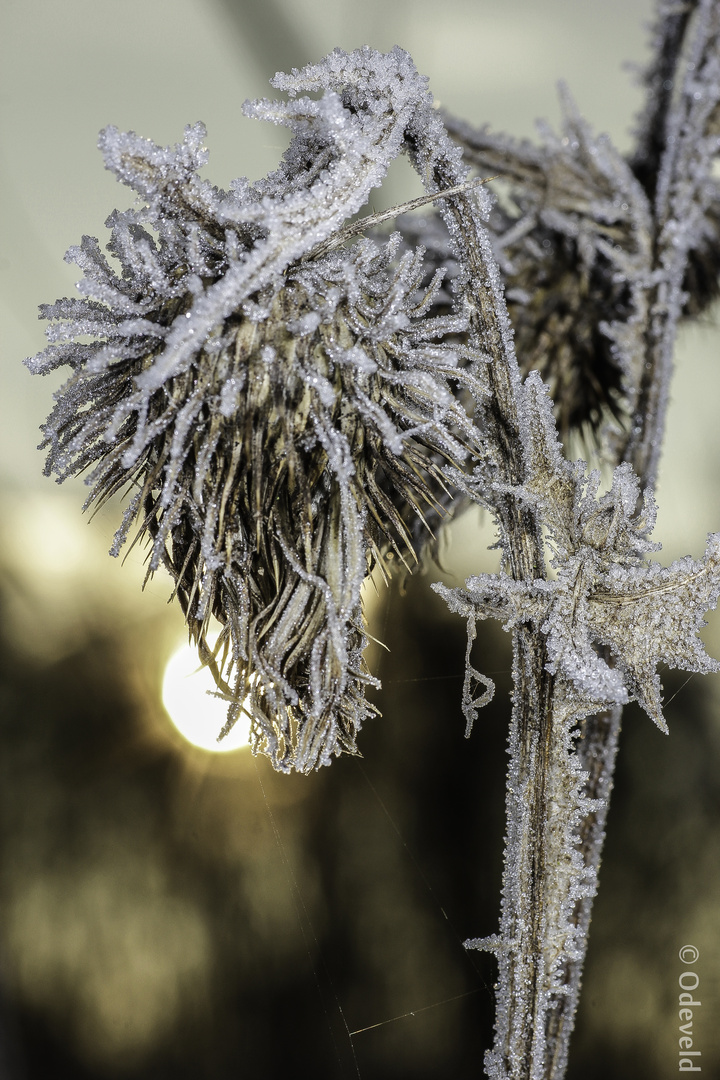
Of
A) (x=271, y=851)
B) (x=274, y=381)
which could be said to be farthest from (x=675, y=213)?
(x=271, y=851)

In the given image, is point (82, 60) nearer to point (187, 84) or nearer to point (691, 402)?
point (187, 84)

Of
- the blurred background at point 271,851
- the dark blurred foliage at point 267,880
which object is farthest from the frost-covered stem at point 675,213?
the dark blurred foliage at point 267,880

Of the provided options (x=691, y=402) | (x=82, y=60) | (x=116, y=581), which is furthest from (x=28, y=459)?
(x=691, y=402)

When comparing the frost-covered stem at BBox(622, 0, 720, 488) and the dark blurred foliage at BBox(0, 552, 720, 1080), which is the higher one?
the frost-covered stem at BBox(622, 0, 720, 488)

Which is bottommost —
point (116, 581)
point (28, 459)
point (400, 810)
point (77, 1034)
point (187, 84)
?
point (77, 1034)

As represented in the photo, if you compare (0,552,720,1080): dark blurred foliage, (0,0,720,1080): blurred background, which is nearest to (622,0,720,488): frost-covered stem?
(0,0,720,1080): blurred background

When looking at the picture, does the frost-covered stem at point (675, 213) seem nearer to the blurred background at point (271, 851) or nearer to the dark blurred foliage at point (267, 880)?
the blurred background at point (271, 851)

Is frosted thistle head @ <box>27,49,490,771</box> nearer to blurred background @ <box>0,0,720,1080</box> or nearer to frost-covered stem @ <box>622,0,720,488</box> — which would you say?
frost-covered stem @ <box>622,0,720,488</box>

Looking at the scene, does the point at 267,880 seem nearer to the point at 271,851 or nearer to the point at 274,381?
the point at 271,851
